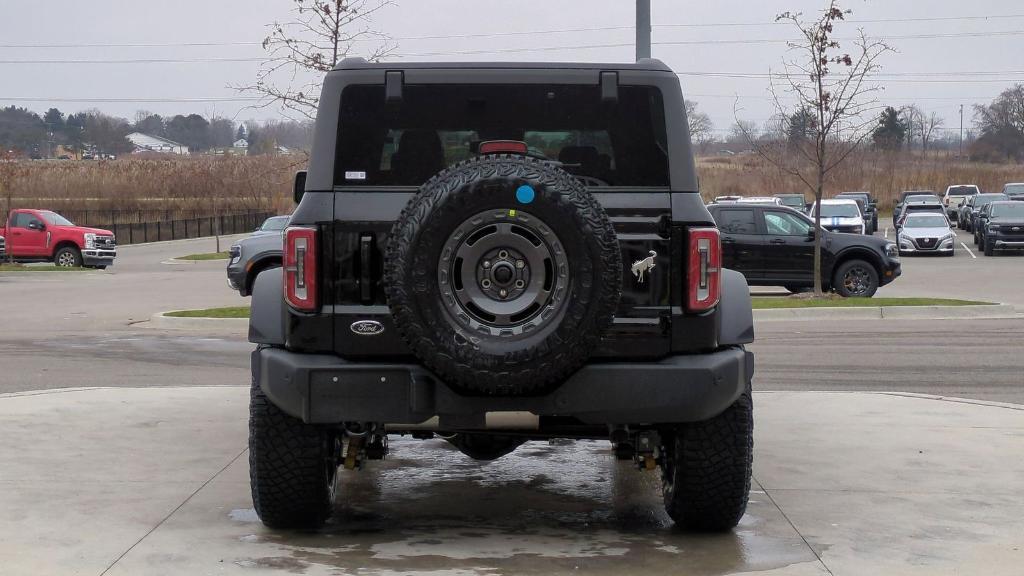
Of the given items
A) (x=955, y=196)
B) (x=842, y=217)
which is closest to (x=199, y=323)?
(x=842, y=217)

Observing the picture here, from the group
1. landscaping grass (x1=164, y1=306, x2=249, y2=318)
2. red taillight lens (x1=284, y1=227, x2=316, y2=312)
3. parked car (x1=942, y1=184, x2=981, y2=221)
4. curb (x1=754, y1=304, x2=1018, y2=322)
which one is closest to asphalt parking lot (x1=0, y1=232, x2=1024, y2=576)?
red taillight lens (x1=284, y1=227, x2=316, y2=312)

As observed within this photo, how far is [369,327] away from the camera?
553 centimetres

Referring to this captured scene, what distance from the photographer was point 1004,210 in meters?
41.2

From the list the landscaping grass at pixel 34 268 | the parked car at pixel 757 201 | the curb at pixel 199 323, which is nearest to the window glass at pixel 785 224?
the parked car at pixel 757 201

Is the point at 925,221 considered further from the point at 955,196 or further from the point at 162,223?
the point at 162,223

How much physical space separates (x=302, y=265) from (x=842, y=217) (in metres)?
39.9

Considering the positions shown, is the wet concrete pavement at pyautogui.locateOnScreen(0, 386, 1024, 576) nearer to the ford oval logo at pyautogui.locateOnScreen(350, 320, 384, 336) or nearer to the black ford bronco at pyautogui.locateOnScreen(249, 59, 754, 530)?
the black ford bronco at pyautogui.locateOnScreen(249, 59, 754, 530)

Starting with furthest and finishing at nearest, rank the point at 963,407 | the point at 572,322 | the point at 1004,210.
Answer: the point at 1004,210 → the point at 963,407 → the point at 572,322

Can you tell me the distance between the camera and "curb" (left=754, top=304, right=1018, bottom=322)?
64.1ft

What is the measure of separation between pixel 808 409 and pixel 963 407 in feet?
3.94

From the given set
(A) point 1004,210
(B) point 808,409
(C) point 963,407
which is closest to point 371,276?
(B) point 808,409

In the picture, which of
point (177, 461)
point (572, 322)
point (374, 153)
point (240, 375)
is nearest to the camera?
point (572, 322)

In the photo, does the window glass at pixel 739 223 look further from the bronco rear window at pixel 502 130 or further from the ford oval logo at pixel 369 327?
the ford oval logo at pixel 369 327

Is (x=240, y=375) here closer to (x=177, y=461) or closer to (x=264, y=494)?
(x=177, y=461)
